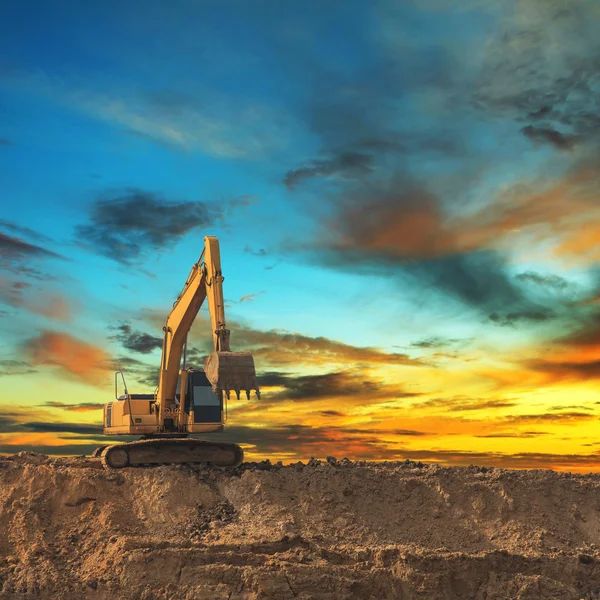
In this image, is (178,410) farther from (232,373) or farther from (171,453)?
(232,373)

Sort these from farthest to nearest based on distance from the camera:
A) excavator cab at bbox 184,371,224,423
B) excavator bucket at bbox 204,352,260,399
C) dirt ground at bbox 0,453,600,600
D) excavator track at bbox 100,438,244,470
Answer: excavator cab at bbox 184,371,224,423 → excavator track at bbox 100,438,244,470 → excavator bucket at bbox 204,352,260,399 → dirt ground at bbox 0,453,600,600

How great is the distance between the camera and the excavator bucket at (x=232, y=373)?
14000mm

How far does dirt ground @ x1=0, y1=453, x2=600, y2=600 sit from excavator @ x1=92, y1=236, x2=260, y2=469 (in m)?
0.76

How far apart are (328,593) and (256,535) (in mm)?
1906

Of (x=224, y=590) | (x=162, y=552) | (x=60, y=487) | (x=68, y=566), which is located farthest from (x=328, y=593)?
(x=60, y=487)

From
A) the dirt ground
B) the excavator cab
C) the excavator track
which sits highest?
the excavator cab

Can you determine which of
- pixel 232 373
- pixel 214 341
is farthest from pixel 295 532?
pixel 214 341

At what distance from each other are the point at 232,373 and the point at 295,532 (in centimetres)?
343

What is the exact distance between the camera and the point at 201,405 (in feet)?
59.1

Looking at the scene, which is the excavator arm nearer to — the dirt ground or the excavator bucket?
the excavator bucket

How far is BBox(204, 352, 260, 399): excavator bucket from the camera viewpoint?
45.9 feet

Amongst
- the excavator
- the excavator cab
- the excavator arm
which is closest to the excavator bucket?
the excavator arm

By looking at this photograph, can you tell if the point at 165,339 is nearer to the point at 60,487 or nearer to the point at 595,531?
the point at 60,487

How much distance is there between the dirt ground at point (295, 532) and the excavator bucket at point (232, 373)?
2825 mm
